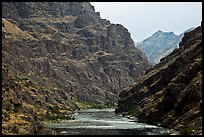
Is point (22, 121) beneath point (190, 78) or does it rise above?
beneath

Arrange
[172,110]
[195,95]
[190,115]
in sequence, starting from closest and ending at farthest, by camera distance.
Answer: [190,115] < [195,95] < [172,110]

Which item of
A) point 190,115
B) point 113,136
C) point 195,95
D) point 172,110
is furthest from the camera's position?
point 172,110

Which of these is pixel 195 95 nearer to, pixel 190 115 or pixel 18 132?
pixel 190 115

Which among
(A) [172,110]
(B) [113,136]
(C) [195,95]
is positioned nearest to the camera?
(B) [113,136]

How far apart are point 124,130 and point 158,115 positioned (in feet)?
128

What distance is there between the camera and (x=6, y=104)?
191 m

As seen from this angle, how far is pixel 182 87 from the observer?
18500cm

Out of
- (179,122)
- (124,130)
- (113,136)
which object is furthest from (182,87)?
(113,136)

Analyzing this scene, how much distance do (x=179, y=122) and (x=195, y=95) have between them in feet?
48.1

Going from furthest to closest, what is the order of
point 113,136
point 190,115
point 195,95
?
1. point 195,95
2. point 190,115
3. point 113,136

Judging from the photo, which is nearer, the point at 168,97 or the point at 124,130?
the point at 124,130

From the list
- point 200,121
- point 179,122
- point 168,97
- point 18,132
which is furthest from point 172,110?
point 18,132

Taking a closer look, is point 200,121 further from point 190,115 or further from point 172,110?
point 172,110

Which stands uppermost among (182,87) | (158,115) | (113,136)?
(182,87)
